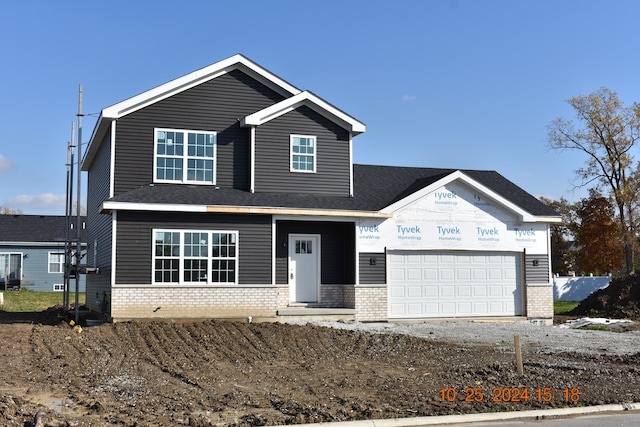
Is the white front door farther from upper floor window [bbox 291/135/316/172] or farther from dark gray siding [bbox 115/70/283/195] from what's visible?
dark gray siding [bbox 115/70/283/195]

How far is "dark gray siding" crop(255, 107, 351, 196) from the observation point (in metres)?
20.5

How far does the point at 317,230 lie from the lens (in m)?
21.1

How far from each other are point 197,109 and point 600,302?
17.8 metres

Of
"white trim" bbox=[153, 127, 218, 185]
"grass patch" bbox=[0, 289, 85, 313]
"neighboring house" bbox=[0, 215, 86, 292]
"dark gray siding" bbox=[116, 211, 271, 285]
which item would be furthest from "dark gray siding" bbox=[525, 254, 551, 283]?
"neighboring house" bbox=[0, 215, 86, 292]

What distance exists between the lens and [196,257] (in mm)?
18781

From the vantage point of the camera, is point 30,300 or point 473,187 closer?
point 473,187

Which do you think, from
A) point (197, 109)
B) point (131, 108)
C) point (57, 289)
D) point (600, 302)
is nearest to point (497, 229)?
point (600, 302)

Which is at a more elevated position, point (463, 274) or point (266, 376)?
point (463, 274)

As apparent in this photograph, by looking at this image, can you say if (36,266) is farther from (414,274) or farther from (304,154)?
(414,274)

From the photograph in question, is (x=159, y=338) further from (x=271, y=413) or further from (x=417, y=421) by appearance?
(x=417, y=421)

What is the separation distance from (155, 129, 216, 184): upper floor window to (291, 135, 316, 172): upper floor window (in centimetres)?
248

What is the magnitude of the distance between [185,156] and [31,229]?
24694 millimetres

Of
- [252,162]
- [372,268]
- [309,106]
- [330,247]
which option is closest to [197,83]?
[252,162]

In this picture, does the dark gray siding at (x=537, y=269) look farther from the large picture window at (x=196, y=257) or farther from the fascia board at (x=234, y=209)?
the large picture window at (x=196, y=257)
